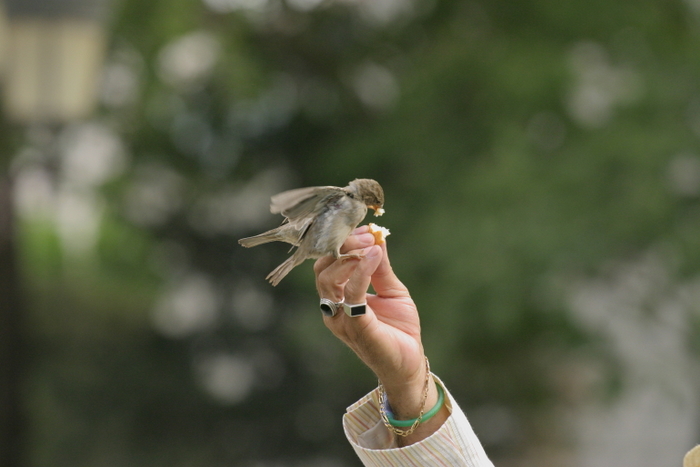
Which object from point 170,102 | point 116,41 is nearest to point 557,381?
point 170,102

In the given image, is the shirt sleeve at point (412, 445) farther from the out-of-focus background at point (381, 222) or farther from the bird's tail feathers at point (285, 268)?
the out-of-focus background at point (381, 222)

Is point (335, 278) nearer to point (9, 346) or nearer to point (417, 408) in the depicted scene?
point (417, 408)

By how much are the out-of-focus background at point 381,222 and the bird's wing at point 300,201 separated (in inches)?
113

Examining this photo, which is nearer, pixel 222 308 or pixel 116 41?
pixel 116 41

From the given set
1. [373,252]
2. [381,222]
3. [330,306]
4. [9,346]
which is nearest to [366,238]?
[373,252]

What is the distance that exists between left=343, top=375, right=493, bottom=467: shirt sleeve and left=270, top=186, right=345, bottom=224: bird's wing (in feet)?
1.40

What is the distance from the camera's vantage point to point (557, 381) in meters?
5.75

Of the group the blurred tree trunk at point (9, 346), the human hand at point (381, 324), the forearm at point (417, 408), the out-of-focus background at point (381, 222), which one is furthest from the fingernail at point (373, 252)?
the blurred tree trunk at point (9, 346)

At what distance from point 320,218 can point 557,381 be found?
15.5 feet

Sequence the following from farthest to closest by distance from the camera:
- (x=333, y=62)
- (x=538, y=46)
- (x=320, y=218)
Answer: (x=333, y=62) < (x=538, y=46) < (x=320, y=218)

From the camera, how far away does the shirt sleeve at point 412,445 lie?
1467mm

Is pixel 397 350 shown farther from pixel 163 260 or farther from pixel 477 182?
pixel 163 260

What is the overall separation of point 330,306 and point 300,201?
0.20 metres

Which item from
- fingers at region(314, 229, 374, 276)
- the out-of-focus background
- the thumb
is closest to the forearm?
the thumb
